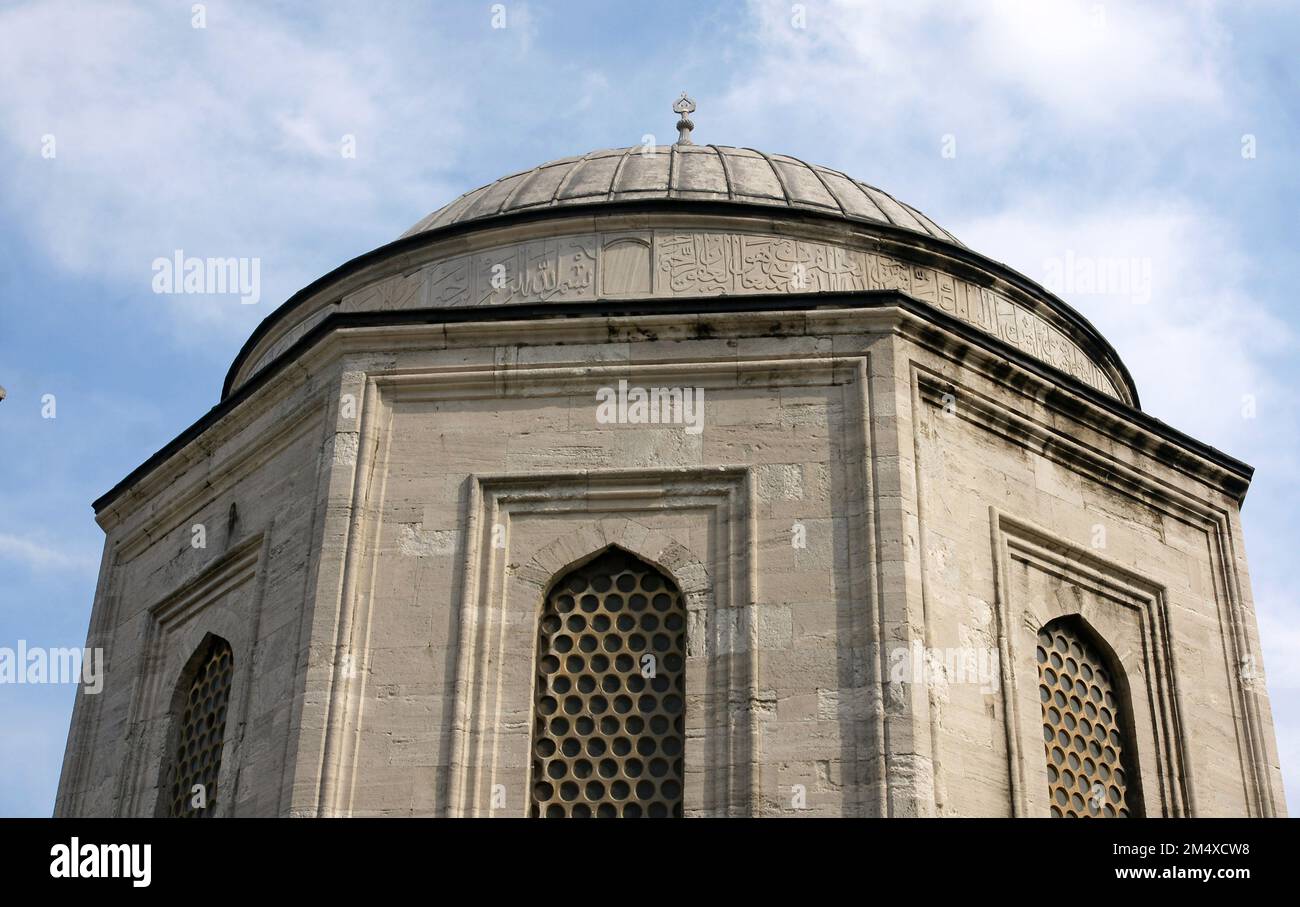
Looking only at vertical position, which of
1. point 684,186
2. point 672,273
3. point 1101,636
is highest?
point 684,186

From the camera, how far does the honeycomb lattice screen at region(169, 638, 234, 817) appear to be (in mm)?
12508

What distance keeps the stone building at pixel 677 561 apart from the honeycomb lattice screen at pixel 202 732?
0.14ft

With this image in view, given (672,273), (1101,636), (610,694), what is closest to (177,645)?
(610,694)

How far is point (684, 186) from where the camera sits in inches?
589

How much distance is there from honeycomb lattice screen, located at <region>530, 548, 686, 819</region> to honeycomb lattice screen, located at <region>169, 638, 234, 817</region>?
2411 mm

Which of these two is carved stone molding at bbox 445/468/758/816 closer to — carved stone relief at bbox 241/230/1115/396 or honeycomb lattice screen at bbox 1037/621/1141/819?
carved stone relief at bbox 241/230/1115/396

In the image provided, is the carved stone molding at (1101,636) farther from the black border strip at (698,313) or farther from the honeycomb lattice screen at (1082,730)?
the black border strip at (698,313)

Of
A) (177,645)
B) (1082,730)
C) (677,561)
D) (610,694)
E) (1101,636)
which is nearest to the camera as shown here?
(610,694)

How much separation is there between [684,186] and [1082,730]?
544cm

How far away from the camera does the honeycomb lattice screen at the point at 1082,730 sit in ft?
39.6

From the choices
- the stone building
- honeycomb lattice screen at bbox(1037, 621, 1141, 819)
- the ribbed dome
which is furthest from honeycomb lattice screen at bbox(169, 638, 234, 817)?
honeycomb lattice screen at bbox(1037, 621, 1141, 819)

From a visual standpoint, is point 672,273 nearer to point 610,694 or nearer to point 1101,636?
point 610,694
